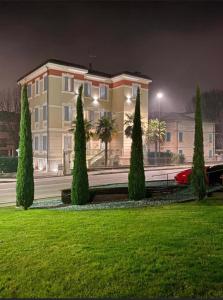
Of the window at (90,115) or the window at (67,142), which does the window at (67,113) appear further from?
the window at (90,115)

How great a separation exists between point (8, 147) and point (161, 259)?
17333mm

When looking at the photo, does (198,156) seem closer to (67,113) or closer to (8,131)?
(67,113)

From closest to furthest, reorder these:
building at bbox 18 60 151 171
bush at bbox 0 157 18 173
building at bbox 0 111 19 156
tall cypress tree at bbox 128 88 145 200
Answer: tall cypress tree at bbox 128 88 145 200
building at bbox 18 60 151 171
bush at bbox 0 157 18 173
building at bbox 0 111 19 156

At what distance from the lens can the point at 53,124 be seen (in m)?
14.9

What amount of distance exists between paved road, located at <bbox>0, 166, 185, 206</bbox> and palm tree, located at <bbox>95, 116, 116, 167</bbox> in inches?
67.3

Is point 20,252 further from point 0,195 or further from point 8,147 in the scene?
point 8,147

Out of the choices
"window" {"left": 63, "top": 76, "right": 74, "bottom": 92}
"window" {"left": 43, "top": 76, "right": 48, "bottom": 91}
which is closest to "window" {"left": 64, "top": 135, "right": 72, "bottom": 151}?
"window" {"left": 43, "top": 76, "right": 48, "bottom": 91}

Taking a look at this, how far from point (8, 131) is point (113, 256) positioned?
17.0 metres

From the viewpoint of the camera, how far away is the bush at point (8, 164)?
16.3 meters

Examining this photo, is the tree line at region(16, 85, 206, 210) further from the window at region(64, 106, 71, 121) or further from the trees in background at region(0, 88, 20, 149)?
the trees in background at region(0, 88, 20, 149)

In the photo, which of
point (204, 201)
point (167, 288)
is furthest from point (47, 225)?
point (204, 201)

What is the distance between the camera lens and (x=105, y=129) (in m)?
14.5

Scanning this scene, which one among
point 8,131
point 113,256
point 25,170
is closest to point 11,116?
point 8,131

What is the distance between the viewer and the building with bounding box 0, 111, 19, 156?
1848 cm
